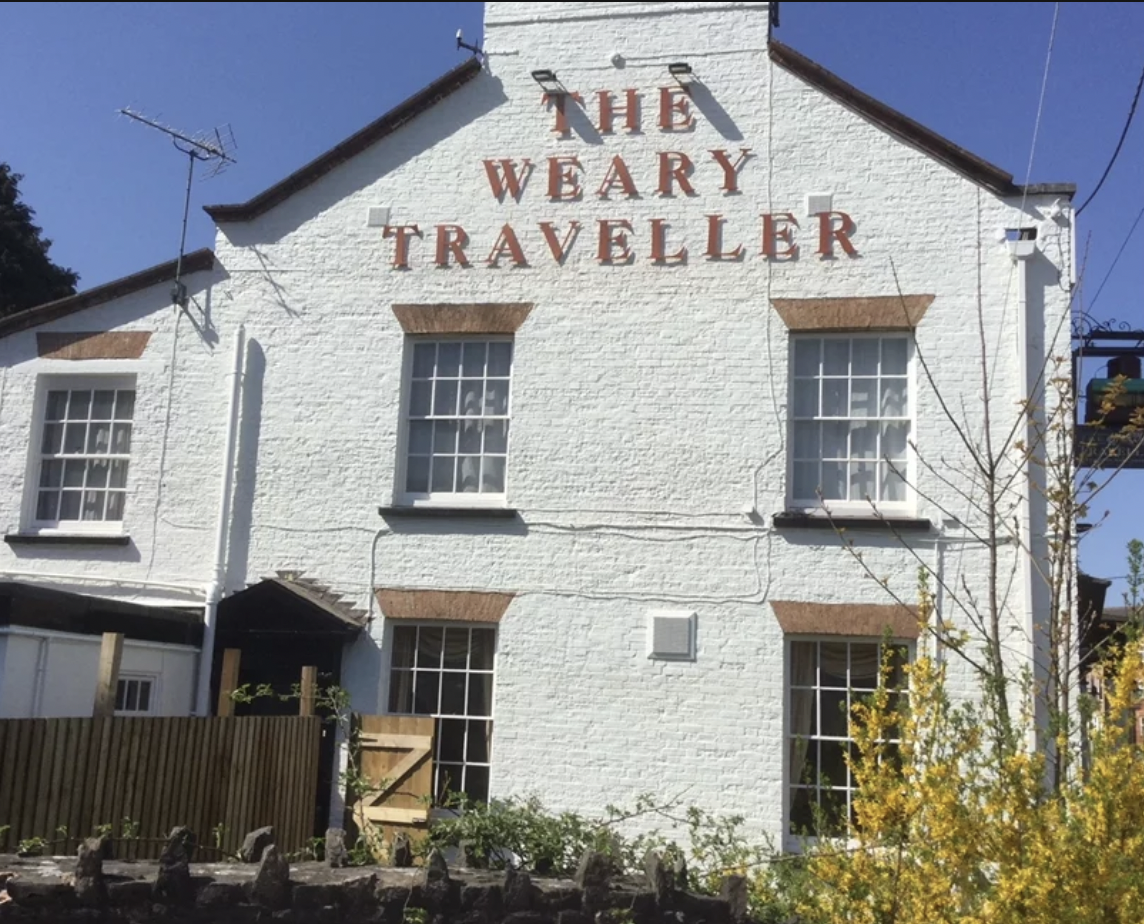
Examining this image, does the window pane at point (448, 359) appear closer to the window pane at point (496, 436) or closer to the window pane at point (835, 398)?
the window pane at point (496, 436)

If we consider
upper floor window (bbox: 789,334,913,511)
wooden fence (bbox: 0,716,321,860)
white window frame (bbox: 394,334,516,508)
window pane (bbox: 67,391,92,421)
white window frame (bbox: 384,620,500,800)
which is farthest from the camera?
window pane (bbox: 67,391,92,421)

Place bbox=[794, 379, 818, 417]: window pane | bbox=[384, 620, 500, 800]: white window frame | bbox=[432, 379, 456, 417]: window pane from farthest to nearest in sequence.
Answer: bbox=[432, 379, 456, 417]: window pane → bbox=[794, 379, 818, 417]: window pane → bbox=[384, 620, 500, 800]: white window frame

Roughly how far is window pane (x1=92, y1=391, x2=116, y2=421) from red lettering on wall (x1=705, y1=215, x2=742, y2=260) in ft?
21.7

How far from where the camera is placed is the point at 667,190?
39.9 ft

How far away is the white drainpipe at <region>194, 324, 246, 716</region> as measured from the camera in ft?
39.1

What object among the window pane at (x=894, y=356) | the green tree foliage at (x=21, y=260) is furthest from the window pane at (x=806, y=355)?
the green tree foliage at (x=21, y=260)

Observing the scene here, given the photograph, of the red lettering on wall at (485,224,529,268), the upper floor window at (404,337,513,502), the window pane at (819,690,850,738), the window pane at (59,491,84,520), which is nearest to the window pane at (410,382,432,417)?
the upper floor window at (404,337,513,502)

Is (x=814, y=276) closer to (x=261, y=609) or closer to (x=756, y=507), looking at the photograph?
(x=756, y=507)

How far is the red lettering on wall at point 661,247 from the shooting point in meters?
12.0

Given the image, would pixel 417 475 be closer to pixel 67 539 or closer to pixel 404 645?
pixel 404 645

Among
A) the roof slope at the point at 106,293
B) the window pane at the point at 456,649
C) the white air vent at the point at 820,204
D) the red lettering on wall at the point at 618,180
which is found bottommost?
the window pane at the point at 456,649

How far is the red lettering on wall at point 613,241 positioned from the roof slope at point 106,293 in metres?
4.23

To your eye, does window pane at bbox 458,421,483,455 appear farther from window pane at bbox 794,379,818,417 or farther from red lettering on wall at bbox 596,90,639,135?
red lettering on wall at bbox 596,90,639,135

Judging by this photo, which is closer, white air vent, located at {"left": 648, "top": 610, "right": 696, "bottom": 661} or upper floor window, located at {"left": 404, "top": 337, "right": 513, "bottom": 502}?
white air vent, located at {"left": 648, "top": 610, "right": 696, "bottom": 661}
